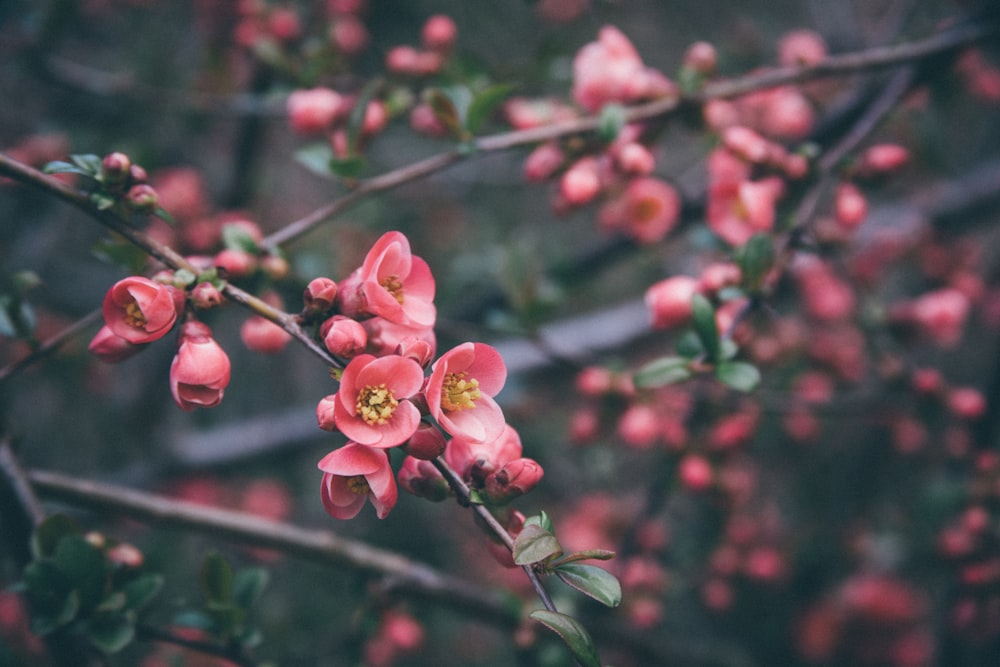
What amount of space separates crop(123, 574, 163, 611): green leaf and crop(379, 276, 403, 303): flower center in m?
0.42

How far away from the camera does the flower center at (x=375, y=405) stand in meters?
0.49

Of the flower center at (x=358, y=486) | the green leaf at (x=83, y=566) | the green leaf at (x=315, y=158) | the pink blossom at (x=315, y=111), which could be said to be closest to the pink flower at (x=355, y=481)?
the flower center at (x=358, y=486)

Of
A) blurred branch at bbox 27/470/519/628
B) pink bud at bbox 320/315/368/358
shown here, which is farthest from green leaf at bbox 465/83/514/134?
blurred branch at bbox 27/470/519/628

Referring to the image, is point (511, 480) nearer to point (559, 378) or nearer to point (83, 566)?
point (83, 566)

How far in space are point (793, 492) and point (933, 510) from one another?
2.02 feet

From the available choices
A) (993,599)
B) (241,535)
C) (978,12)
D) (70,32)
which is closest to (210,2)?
(70,32)

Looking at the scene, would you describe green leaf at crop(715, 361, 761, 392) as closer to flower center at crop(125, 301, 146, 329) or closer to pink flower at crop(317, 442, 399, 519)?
pink flower at crop(317, 442, 399, 519)

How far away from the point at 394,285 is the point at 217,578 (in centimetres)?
42

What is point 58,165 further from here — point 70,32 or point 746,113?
point 70,32

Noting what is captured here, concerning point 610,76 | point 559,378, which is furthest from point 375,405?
point 559,378

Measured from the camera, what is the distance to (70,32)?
5.16 feet

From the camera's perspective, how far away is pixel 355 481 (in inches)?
20.5

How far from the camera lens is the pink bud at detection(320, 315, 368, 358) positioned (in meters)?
0.50

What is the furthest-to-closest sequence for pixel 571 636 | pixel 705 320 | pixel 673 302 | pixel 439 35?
1. pixel 439 35
2. pixel 673 302
3. pixel 705 320
4. pixel 571 636
